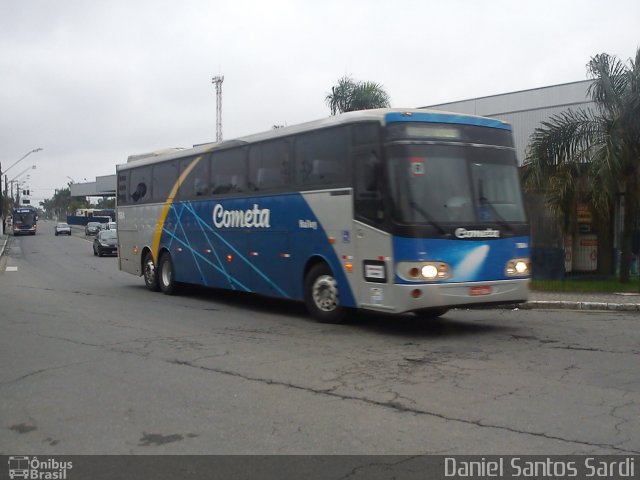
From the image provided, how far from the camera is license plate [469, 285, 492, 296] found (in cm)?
1022

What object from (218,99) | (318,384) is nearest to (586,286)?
(318,384)

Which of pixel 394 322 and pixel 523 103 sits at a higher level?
pixel 523 103

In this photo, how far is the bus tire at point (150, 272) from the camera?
17891mm

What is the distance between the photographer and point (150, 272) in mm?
A: 18188

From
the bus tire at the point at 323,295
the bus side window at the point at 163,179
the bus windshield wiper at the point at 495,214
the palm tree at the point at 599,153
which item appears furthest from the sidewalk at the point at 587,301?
the bus side window at the point at 163,179

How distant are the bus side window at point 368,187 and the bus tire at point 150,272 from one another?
8.64m

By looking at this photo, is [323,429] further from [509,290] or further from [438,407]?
[509,290]

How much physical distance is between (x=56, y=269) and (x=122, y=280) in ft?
21.8

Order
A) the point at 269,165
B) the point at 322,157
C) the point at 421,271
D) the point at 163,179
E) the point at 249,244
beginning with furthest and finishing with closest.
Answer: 1. the point at 163,179
2. the point at 249,244
3. the point at 269,165
4. the point at 322,157
5. the point at 421,271

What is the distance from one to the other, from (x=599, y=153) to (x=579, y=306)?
13.5 ft
